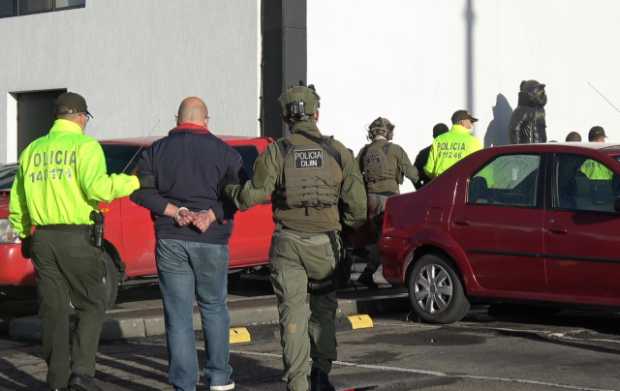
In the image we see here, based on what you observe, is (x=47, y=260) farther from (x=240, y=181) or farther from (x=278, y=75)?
(x=278, y=75)

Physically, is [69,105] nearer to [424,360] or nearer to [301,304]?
[301,304]

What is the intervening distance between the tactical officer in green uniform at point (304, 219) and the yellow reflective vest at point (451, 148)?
→ 662cm

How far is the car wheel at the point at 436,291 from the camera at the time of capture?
11422mm

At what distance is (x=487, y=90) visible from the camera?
20.3 metres

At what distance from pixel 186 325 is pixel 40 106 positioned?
13406mm

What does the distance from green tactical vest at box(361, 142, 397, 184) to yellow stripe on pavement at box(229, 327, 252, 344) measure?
3645mm

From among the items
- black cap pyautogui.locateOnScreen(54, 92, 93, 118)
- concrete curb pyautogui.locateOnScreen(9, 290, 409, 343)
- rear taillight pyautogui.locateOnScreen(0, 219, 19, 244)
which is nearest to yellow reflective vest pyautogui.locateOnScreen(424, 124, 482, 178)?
concrete curb pyautogui.locateOnScreen(9, 290, 409, 343)

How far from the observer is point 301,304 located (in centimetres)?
771

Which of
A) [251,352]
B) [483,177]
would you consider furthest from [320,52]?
[251,352]

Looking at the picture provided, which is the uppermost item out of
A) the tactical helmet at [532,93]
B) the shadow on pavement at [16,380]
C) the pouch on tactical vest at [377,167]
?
the tactical helmet at [532,93]

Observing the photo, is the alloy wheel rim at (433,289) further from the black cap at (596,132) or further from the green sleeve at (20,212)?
the black cap at (596,132)

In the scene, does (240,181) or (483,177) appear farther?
(483,177)

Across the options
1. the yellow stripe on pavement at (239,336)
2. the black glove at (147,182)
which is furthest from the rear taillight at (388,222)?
the black glove at (147,182)

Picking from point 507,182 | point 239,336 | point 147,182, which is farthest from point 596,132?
point 147,182
